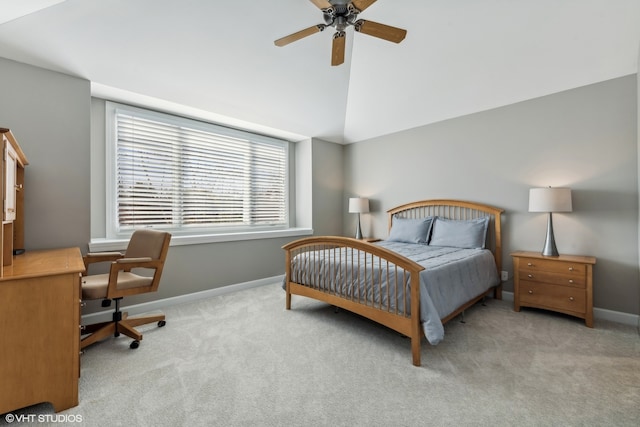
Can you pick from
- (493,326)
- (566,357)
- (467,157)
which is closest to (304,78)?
(467,157)

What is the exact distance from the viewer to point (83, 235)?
2682mm

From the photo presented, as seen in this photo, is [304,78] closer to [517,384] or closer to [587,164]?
[587,164]

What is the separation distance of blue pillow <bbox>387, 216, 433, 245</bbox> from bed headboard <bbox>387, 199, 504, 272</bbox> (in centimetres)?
22

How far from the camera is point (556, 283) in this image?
2.77 meters

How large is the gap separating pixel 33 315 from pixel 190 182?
2485 mm

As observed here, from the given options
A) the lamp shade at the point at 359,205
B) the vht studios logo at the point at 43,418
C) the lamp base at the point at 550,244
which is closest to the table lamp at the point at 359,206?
the lamp shade at the point at 359,205

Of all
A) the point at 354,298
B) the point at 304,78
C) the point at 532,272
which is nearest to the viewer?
the point at 354,298

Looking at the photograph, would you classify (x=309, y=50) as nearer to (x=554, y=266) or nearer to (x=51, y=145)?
(x=51, y=145)

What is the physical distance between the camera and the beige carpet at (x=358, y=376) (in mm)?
1520

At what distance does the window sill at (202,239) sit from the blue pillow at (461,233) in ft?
6.70

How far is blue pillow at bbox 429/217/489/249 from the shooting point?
3.38m

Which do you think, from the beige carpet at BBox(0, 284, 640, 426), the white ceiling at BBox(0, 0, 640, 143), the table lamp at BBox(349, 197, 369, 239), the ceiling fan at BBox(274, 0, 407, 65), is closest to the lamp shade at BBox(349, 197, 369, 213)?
the table lamp at BBox(349, 197, 369, 239)

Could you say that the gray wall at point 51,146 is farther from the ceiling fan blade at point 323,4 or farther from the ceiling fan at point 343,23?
the ceiling fan blade at point 323,4

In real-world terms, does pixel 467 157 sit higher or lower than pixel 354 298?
higher
